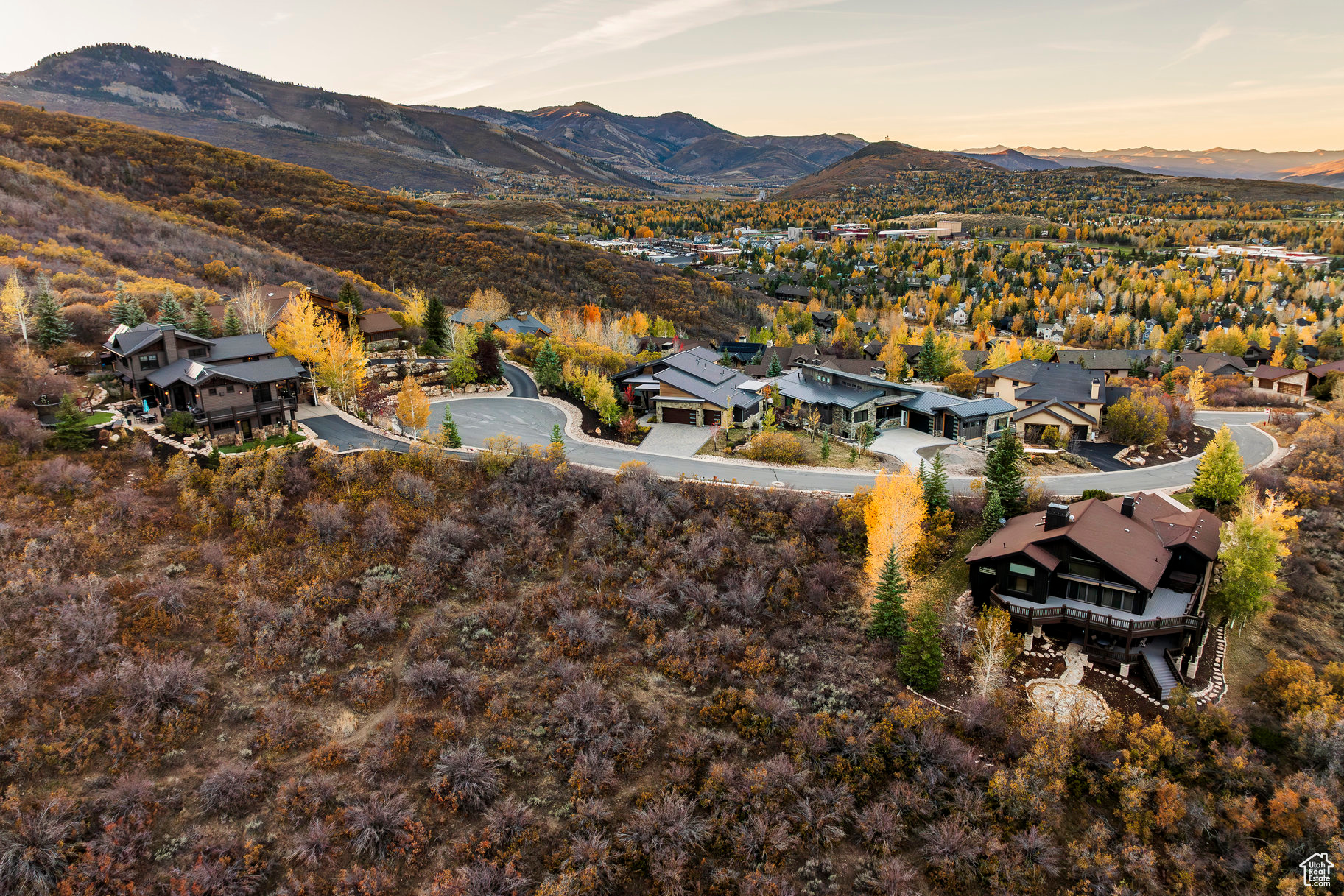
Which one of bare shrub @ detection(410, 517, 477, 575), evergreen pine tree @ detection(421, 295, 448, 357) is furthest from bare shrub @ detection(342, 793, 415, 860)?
evergreen pine tree @ detection(421, 295, 448, 357)

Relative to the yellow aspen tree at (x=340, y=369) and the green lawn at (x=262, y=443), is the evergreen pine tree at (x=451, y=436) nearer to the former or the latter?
the green lawn at (x=262, y=443)

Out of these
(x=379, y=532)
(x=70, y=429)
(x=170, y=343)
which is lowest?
(x=379, y=532)

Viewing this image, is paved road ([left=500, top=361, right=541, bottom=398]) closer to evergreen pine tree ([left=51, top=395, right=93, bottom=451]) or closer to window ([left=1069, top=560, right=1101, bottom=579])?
evergreen pine tree ([left=51, top=395, right=93, bottom=451])

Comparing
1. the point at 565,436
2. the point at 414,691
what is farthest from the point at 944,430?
the point at 414,691

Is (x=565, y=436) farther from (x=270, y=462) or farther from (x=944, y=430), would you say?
(x=944, y=430)

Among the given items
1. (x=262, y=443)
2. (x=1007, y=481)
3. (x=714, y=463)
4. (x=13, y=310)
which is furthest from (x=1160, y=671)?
(x=13, y=310)

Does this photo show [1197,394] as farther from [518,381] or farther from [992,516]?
[518,381]

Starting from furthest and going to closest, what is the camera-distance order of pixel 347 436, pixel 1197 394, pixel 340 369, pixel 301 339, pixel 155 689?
pixel 1197 394, pixel 301 339, pixel 340 369, pixel 347 436, pixel 155 689
